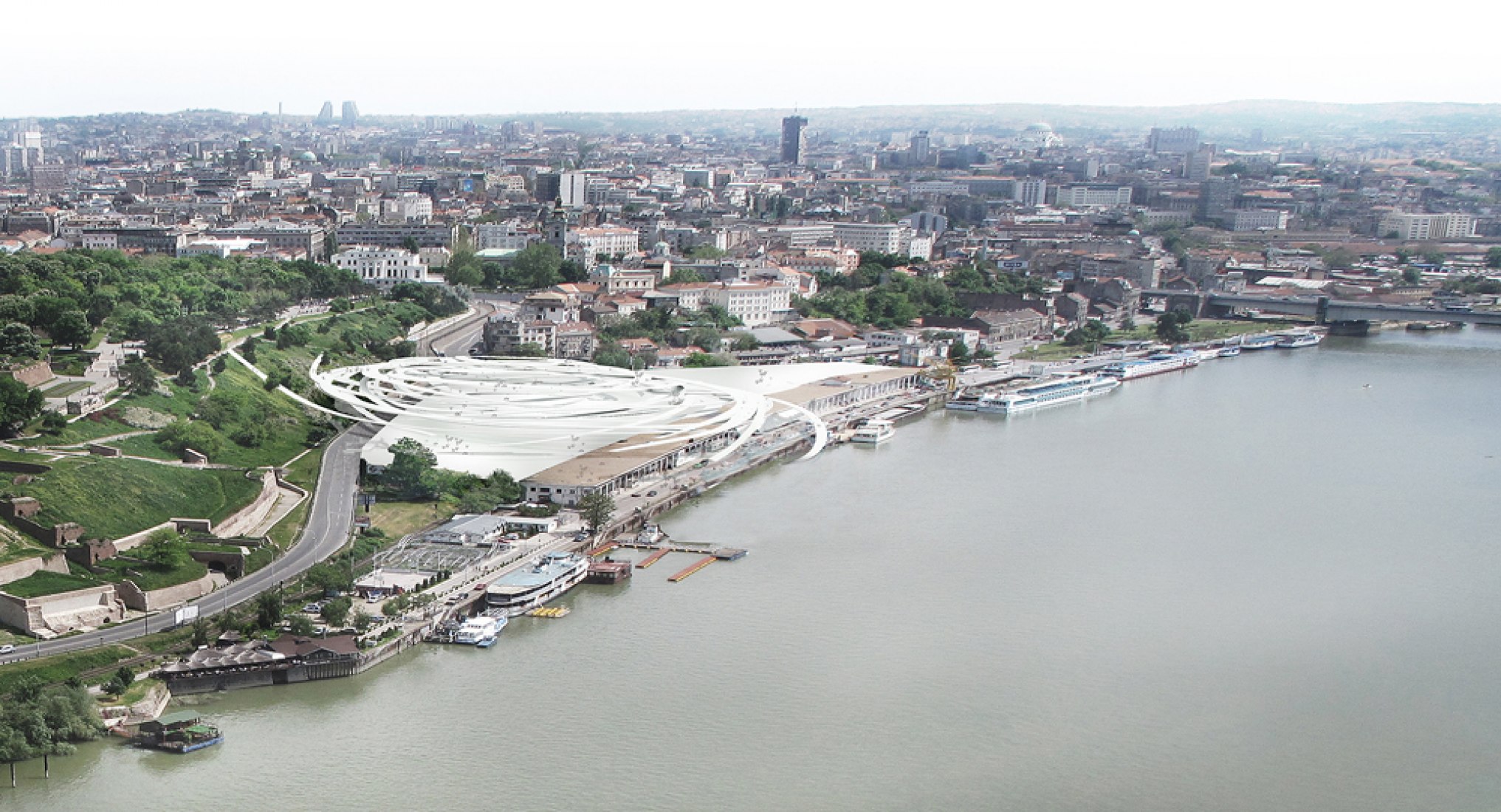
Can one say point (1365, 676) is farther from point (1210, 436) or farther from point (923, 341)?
point (923, 341)

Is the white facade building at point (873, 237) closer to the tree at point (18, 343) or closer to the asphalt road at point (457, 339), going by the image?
the asphalt road at point (457, 339)

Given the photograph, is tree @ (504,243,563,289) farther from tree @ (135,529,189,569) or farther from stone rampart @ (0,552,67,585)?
stone rampart @ (0,552,67,585)

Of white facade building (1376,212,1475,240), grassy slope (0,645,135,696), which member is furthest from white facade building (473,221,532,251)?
white facade building (1376,212,1475,240)

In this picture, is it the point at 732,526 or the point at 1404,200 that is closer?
the point at 732,526

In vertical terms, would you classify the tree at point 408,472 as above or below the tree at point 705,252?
below

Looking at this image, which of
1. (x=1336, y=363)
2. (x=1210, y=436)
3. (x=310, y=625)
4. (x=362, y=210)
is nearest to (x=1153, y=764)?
(x=310, y=625)

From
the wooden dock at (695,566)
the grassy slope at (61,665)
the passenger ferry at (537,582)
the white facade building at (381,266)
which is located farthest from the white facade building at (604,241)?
the grassy slope at (61,665)
